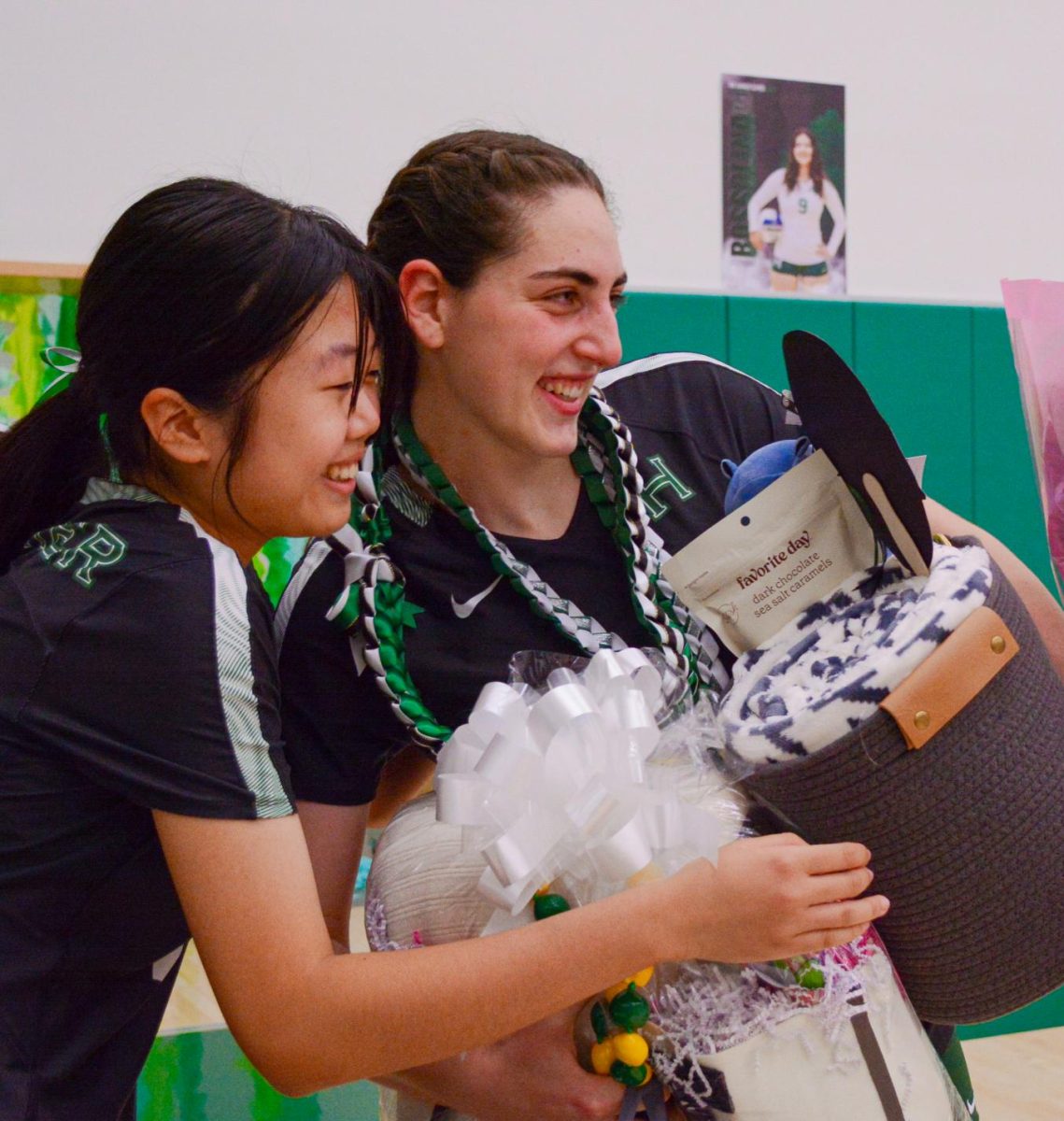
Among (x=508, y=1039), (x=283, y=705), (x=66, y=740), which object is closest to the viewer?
(x=66, y=740)

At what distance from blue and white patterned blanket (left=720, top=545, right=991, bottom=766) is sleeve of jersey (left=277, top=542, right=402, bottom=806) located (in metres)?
0.41

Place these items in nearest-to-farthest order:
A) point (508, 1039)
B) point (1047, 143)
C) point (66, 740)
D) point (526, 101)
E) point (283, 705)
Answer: point (66, 740) < point (508, 1039) < point (283, 705) < point (526, 101) < point (1047, 143)

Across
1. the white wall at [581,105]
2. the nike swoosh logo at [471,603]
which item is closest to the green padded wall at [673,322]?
the white wall at [581,105]

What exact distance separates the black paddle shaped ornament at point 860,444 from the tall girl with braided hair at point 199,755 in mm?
253

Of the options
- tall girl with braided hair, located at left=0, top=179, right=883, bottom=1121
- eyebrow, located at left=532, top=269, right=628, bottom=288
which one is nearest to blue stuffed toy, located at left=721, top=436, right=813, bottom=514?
eyebrow, located at left=532, top=269, right=628, bottom=288

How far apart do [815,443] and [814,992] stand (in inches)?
18.0

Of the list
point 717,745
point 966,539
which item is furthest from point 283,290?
point 966,539

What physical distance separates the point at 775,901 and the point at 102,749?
502mm

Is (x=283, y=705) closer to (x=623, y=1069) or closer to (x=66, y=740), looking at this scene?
(x=66, y=740)

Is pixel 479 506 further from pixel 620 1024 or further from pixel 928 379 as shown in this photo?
pixel 928 379

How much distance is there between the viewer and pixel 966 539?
1171 mm

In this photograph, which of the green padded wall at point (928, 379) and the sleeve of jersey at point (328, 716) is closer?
the sleeve of jersey at point (328, 716)

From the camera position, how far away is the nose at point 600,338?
4.44ft

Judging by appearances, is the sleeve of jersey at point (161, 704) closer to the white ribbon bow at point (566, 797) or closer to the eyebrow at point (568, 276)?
the white ribbon bow at point (566, 797)
